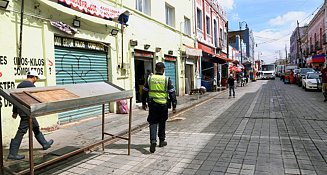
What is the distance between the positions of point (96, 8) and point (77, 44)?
144cm

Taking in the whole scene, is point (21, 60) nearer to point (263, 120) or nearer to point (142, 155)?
point (142, 155)

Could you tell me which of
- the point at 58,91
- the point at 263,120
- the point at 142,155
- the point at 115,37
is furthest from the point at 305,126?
the point at 115,37

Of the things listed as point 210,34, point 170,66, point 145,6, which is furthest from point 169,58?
point 210,34

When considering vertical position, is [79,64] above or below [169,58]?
below

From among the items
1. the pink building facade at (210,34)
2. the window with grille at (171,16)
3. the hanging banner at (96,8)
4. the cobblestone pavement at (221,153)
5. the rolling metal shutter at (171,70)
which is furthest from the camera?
the pink building facade at (210,34)

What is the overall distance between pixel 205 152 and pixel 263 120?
13.9ft

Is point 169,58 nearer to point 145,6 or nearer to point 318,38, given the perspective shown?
point 145,6

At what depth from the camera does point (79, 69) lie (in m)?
9.48

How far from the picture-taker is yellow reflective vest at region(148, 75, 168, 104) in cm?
583

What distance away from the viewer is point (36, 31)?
25.0 feet

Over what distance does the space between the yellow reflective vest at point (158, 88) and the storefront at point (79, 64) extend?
408 cm

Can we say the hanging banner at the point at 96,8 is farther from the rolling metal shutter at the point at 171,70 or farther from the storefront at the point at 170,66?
the rolling metal shutter at the point at 171,70

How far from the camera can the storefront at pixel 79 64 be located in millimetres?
8672

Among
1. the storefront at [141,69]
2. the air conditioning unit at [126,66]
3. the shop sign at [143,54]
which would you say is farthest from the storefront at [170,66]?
the air conditioning unit at [126,66]
